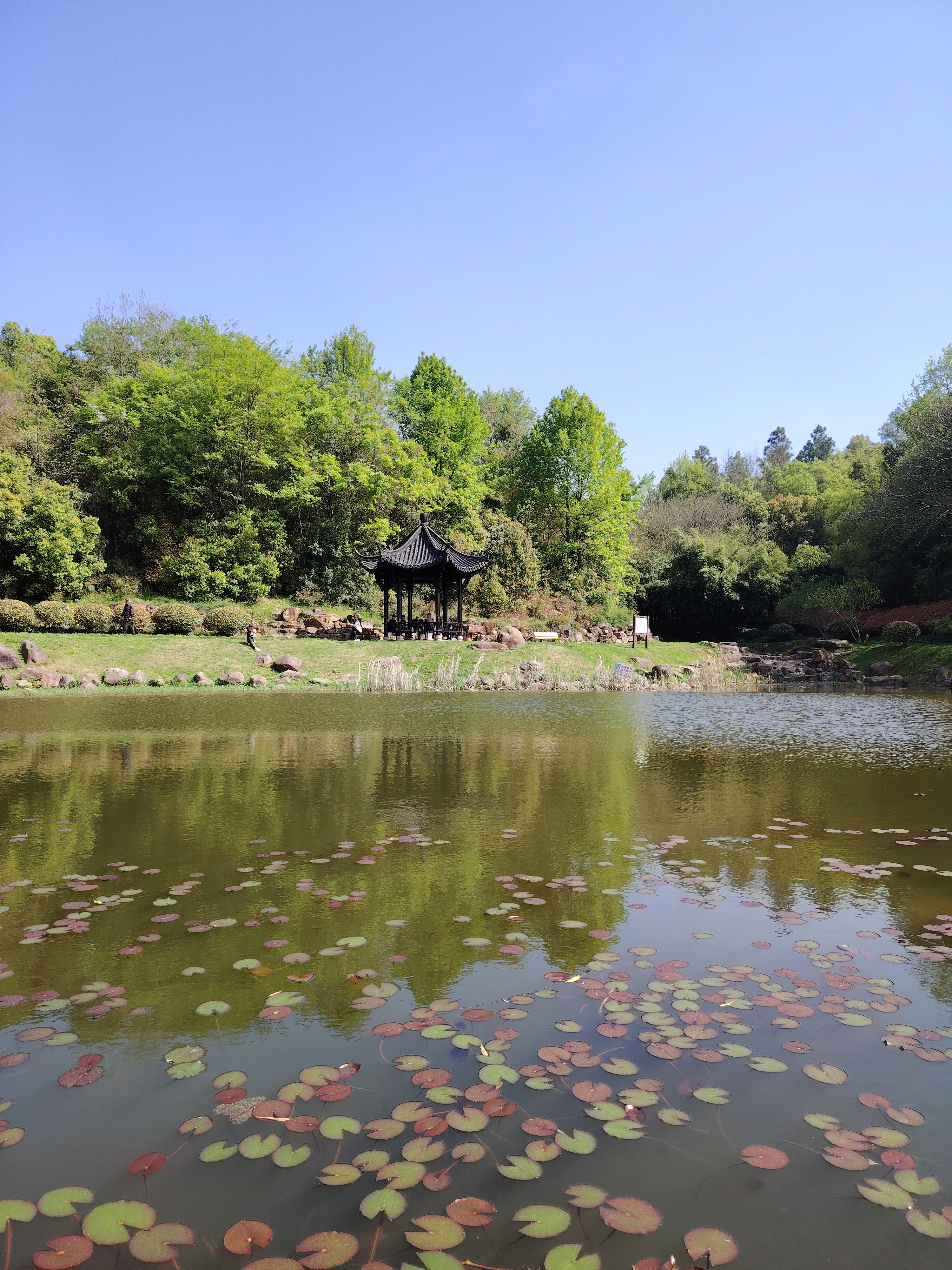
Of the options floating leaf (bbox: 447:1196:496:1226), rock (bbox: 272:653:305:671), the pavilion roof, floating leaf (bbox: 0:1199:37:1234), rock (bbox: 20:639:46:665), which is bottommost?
floating leaf (bbox: 0:1199:37:1234)

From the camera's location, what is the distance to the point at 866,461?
40.0 meters

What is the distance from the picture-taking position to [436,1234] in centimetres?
147

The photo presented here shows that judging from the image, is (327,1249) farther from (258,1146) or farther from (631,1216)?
(631,1216)

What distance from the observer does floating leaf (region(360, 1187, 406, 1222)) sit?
59.9 inches

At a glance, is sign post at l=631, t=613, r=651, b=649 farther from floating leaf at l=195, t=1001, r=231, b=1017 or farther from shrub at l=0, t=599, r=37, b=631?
floating leaf at l=195, t=1001, r=231, b=1017

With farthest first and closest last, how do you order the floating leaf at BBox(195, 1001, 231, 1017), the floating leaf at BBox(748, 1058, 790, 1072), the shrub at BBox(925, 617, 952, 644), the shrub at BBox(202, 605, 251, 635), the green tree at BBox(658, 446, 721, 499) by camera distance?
1. the green tree at BBox(658, 446, 721, 499)
2. the shrub at BBox(925, 617, 952, 644)
3. the shrub at BBox(202, 605, 251, 635)
4. the floating leaf at BBox(195, 1001, 231, 1017)
5. the floating leaf at BBox(748, 1058, 790, 1072)

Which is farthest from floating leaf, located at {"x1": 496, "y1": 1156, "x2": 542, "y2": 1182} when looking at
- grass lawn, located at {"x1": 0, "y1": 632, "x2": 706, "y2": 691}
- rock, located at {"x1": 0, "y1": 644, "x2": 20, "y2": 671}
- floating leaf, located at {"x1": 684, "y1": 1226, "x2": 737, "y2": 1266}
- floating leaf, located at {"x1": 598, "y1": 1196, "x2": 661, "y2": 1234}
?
rock, located at {"x1": 0, "y1": 644, "x2": 20, "y2": 671}

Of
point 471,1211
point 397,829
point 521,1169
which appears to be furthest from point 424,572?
point 471,1211

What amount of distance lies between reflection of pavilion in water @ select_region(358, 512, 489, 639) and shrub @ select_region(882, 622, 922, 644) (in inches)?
597

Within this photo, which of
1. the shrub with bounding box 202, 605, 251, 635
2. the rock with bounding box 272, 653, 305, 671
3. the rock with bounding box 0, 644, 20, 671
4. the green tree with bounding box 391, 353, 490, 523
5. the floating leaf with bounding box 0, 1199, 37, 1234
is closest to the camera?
the floating leaf with bounding box 0, 1199, 37, 1234

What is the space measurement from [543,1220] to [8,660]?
18.4 meters

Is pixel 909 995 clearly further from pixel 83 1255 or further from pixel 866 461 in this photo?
pixel 866 461

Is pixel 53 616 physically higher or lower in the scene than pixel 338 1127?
higher

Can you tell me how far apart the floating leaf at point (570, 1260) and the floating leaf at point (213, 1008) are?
4.54 ft
